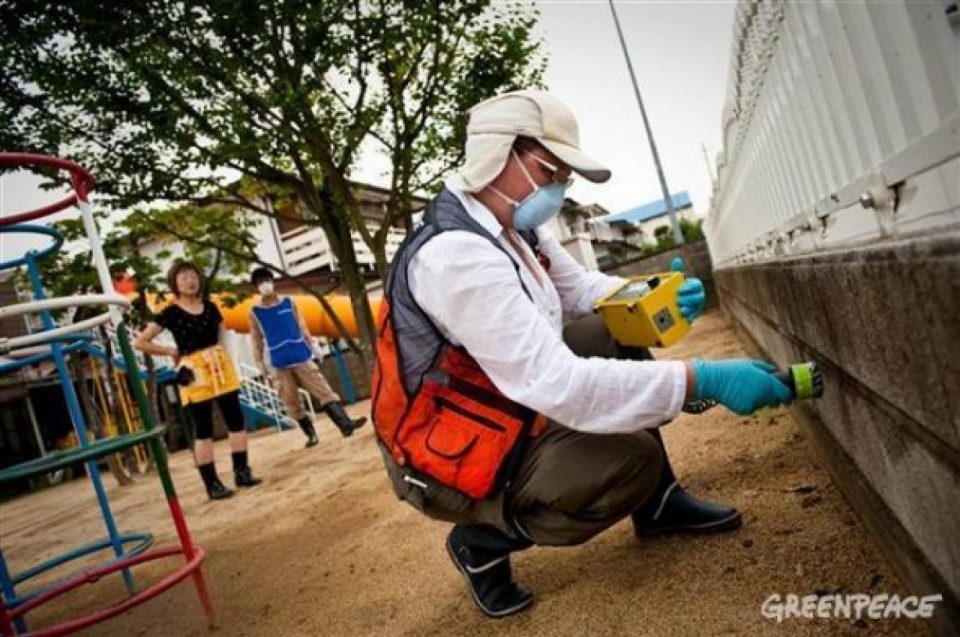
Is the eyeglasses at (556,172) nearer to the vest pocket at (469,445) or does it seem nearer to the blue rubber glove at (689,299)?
the blue rubber glove at (689,299)

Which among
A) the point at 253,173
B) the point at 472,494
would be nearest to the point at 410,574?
the point at 472,494

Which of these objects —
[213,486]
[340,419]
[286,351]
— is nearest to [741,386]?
[213,486]

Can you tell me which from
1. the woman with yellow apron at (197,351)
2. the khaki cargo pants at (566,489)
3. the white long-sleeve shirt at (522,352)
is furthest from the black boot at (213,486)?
the white long-sleeve shirt at (522,352)

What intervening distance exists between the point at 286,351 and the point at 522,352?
216 inches

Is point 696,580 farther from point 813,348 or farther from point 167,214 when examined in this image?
point 167,214

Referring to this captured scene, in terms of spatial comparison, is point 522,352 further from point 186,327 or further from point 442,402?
point 186,327

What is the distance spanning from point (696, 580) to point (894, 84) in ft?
4.60

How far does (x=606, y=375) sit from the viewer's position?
1.59m

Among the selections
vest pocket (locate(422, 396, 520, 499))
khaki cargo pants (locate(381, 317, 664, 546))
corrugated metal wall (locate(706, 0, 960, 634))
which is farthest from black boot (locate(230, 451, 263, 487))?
corrugated metal wall (locate(706, 0, 960, 634))

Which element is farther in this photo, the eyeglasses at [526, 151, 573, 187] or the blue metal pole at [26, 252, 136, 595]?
the blue metal pole at [26, 252, 136, 595]

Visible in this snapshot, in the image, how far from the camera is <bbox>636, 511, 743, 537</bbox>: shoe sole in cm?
210

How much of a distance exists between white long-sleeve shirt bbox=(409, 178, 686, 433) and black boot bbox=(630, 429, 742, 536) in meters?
0.62

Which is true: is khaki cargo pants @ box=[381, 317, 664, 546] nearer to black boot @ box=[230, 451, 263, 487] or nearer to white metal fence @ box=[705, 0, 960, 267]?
white metal fence @ box=[705, 0, 960, 267]

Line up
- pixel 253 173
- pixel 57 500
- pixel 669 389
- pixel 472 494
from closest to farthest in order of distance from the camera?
pixel 669 389 < pixel 472 494 < pixel 253 173 < pixel 57 500
